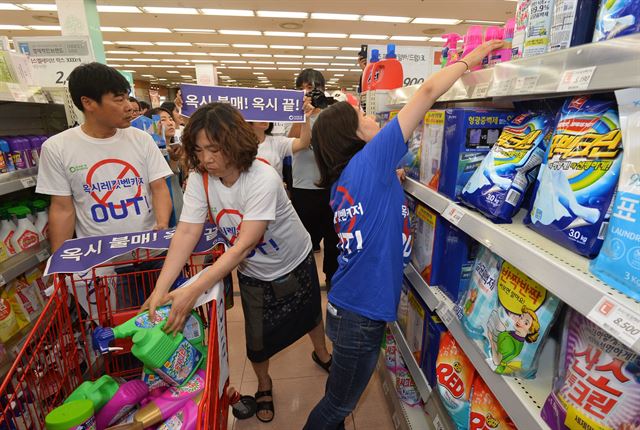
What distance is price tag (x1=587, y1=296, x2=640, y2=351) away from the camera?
51 cm

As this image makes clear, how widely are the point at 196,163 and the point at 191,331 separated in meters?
0.65

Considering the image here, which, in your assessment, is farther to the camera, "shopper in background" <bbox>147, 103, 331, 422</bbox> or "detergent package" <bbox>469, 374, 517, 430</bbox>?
"shopper in background" <bbox>147, 103, 331, 422</bbox>

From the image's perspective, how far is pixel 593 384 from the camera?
27.1 inches

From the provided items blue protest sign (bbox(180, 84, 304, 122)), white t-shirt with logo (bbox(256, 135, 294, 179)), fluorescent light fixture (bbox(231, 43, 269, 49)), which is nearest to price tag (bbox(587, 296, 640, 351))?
blue protest sign (bbox(180, 84, 304, 122))

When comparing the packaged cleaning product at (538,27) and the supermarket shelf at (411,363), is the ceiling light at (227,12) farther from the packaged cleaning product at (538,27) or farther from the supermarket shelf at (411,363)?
the packaged cleaning product at (538,27)

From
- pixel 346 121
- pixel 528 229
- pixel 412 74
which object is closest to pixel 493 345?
pixel 528 229

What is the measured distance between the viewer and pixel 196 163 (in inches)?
55.6

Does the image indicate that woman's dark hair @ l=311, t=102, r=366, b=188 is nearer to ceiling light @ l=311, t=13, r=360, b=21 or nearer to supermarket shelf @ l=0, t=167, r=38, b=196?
supermarket shelf @ l=0, t=167, r=38, b=196

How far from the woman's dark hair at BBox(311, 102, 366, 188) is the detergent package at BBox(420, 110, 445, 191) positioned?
0.85 feet

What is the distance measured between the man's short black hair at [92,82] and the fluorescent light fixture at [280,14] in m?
7.20

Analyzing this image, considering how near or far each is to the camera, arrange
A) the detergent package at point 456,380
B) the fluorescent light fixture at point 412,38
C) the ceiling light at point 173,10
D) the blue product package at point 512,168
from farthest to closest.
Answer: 1. the fluorescent light fixture at point 412,38
2. the ceiling light at point 173,10
3. the detergent package at point 456,380
4. the blue product package at point 512,168

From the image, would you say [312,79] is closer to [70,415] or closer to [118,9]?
[70,415]

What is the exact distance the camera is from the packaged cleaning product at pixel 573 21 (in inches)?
29.4

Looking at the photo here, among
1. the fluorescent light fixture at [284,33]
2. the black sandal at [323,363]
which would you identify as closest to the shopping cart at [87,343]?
the black sandal at [323,363]
